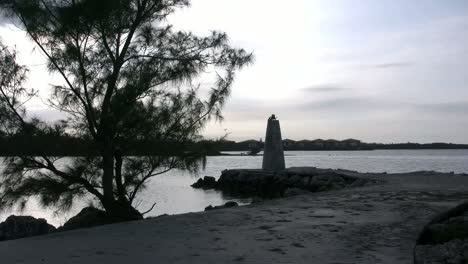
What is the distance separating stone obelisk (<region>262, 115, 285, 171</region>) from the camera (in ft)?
61.9

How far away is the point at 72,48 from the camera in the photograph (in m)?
7.65

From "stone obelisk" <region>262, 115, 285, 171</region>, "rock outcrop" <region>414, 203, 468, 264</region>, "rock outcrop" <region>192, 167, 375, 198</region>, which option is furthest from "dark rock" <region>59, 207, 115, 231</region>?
"stone obelisk" <region>262, 115, 285, 171</region>

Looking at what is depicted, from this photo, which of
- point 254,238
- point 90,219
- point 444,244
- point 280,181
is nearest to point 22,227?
point 90,219

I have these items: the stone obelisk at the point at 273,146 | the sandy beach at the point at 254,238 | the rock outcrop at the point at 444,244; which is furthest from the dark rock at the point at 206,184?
the rock outcrop at the point at 444,244

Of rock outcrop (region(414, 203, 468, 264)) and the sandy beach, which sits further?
the sandy beach

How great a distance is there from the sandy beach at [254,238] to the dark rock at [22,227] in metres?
3.11

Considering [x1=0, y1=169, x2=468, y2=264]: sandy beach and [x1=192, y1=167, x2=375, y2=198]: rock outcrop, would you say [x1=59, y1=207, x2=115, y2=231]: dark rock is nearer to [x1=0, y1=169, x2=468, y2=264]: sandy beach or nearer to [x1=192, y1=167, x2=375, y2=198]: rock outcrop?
[x1=0, y1=169, x2=468, y2=264]: sandy beach

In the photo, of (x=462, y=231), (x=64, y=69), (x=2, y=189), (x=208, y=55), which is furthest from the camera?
(x=208, y=55)

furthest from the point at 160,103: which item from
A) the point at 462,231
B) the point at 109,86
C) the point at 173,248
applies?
the point at 462,231

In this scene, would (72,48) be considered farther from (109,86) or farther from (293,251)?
(293,251)

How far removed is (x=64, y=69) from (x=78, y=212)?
260cm

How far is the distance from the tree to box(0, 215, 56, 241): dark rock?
1.91 meters

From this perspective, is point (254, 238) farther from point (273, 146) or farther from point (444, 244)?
point (273, 146)

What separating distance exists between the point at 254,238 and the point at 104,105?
3417 mm
